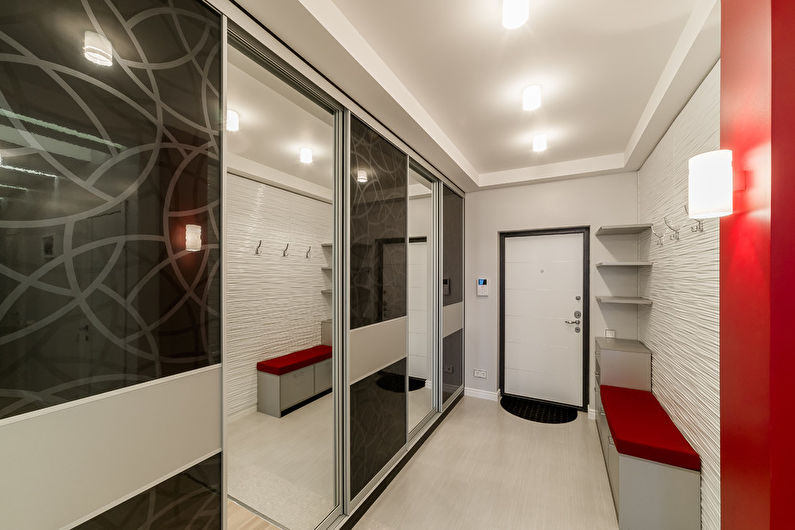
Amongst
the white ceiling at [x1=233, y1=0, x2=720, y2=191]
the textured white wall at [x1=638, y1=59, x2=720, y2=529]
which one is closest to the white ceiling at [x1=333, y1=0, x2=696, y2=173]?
the white ceiling at [x1=233, y1=0, x2=720, y2=191]

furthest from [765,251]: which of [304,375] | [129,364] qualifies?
[304,375]

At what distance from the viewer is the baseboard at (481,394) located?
4082 millimetres

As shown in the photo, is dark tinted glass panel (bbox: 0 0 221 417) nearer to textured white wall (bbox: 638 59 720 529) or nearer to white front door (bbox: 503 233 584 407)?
textured white wall (bbox: 638 59 720 529)

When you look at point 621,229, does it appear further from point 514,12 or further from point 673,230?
point 514,12

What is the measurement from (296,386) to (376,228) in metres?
1.35

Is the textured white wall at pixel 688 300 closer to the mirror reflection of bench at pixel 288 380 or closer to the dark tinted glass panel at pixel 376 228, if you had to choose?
the dark tinted glass panel at pixel 376 228

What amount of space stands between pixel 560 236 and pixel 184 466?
406cm

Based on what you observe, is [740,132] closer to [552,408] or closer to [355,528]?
[355,528]

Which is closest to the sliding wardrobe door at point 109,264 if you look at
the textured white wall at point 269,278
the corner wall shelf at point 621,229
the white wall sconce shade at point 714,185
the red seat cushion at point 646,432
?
the textured white wall at point 269,278

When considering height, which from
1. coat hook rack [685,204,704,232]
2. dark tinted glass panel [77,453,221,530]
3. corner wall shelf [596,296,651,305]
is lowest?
dark tinted glass panel [77,453,221,530]

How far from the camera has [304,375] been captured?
235 centimetres

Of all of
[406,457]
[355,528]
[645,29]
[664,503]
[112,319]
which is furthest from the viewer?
[406,457]

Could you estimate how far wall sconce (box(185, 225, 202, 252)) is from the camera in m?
1.11

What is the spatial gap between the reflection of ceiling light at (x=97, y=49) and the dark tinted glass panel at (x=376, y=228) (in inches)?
48.9
